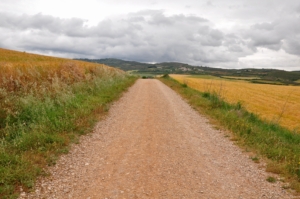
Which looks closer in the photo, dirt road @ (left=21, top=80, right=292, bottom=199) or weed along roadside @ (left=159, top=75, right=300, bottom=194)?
dirt road @ (left=21, top=80, right=292, bottom=199)

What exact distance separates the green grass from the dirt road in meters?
0.33

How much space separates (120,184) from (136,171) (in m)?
0.70

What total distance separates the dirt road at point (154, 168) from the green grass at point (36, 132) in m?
0.33

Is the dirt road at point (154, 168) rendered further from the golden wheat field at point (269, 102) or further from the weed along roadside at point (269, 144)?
the golden wheat field at point (269, 102)

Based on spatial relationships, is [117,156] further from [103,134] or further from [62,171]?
[103,134]

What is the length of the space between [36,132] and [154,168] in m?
3.50

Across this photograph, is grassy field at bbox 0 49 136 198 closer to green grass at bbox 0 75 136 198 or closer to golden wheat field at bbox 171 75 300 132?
green grass at bbox 0 75 136 198

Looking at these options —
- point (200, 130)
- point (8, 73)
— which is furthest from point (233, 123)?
point (8, 73)

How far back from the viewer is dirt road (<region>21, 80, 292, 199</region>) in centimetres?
509

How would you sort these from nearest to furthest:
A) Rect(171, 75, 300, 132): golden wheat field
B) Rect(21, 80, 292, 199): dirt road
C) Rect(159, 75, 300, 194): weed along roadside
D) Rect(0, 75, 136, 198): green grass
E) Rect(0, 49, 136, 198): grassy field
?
Rect(21, 80, 292, 199): dirt road, Rect(0, 75, 136, 198): green grass, Rect(0, 49, 136, 198): grassy field, Rect(159, 75, 300, 194): weed along roadside, Rect(171, 75, 300, 132): golden wheat field

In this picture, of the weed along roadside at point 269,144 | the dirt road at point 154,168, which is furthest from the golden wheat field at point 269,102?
the dirt road at point 154,168

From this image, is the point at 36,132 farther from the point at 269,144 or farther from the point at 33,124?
the point at 269,144

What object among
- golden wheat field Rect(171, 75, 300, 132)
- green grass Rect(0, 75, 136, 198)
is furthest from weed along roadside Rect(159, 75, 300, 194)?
green grass Rect(0, 75, 136, 198)

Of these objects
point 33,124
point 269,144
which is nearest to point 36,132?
point 33,124
